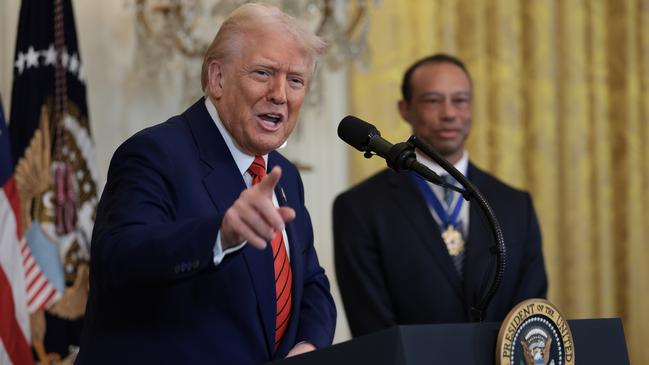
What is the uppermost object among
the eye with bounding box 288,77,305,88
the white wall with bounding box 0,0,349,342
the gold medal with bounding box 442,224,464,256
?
the white wall with bounding box 0,0,349,342

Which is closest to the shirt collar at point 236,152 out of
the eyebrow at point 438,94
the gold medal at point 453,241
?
the gold medal at point 453,241

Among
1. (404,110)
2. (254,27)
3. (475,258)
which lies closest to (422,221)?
(475,258)

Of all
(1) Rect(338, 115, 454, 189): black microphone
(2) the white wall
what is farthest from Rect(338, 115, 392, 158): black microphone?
(2) the white wall

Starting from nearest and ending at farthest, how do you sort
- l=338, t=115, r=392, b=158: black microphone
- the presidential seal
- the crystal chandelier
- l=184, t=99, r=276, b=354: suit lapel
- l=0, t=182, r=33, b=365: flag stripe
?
1. the presidential seal
2. l=338, t=115, r=392, b=158: black microphone
3. l=184, t=99, r=276, b=354: suit lapel
4. l=0, t=182, r=33, b=365: flag stripe
5. the crystal chandelier

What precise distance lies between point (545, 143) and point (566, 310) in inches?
35.6

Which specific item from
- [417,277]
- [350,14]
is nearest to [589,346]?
[417,277]

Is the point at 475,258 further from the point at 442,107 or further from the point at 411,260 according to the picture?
the point at 442,107

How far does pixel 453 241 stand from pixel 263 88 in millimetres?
1629

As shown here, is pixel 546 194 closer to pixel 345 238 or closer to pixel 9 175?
pixel 345 238

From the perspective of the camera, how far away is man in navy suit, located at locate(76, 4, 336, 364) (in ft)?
6.57

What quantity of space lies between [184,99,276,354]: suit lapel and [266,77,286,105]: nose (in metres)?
0.16

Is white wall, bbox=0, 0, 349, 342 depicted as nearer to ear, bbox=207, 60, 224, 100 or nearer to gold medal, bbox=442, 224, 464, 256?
gold medal, bbox=442, 224, 464, 256

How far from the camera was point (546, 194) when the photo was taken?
221 inches

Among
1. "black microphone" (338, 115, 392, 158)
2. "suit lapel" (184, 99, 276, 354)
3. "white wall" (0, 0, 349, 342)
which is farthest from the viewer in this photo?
"white wall" (0, 0, 349, 342)
